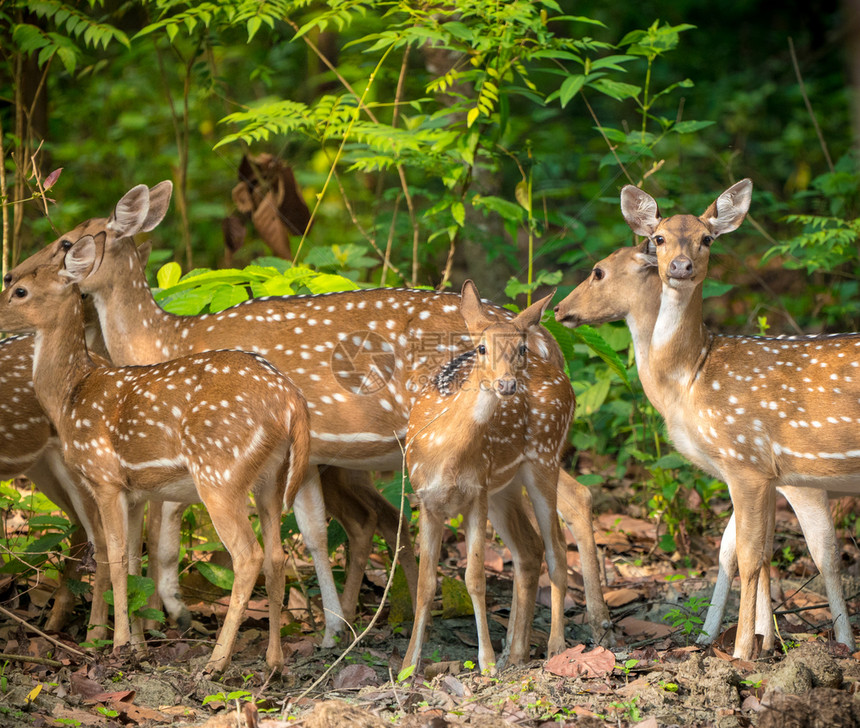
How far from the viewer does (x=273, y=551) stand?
5055mm

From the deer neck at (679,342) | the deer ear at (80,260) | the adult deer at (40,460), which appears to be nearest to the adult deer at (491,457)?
the deer neck at (679,342)

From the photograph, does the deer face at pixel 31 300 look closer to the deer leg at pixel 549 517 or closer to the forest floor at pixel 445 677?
the forest floor at pixel 445 677

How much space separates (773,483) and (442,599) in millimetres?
2069

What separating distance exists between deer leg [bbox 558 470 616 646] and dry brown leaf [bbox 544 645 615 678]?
0.80 m

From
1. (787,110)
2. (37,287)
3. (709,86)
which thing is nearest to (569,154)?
(709,86)

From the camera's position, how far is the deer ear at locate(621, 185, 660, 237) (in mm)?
5715

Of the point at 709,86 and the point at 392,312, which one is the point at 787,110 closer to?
the point at 709,86

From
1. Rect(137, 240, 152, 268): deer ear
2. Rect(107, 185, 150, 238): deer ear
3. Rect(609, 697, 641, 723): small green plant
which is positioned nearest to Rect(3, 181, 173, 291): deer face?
Rect(107, 185, 150, 238): deer ear

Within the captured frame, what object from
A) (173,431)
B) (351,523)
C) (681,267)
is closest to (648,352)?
(681,267)

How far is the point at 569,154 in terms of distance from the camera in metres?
11.1

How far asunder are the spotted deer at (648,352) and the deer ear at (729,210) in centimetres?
40

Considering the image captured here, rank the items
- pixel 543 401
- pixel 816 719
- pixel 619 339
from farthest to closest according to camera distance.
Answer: pixel 619 339, pixel 543 401, pixel 816 719

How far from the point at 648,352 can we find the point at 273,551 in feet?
7.43

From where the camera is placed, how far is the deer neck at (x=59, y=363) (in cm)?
533
